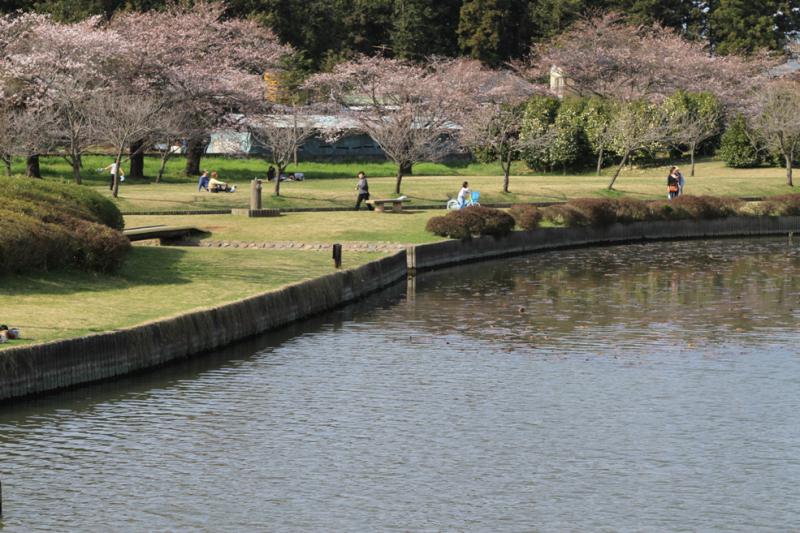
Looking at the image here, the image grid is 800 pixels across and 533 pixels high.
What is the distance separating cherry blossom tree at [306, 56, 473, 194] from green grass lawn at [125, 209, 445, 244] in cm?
1033

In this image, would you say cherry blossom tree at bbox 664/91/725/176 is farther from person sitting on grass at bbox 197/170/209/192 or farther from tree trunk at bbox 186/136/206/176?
person sitting on grass at bbox 197/170/209/192

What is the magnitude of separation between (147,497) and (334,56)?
3665 inches

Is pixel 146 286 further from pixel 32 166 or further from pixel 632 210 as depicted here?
pixel 32 166

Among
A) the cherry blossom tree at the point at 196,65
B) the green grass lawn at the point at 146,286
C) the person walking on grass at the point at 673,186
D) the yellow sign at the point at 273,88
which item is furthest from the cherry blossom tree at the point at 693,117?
the green grass lawn at the point at 146,286

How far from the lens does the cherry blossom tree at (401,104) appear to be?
66250 millimetres

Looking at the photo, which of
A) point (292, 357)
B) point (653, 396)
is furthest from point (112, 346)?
point (653, 396)

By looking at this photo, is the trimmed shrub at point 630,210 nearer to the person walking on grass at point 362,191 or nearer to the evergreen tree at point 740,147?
the person walking on grass at point 362,191

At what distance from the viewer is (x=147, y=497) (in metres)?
17.7

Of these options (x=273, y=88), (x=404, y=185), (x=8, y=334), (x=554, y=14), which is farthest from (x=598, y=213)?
(x=554, y=14)

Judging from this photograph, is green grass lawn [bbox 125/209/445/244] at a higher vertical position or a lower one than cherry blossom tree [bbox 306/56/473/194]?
lower

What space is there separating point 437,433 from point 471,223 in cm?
2902

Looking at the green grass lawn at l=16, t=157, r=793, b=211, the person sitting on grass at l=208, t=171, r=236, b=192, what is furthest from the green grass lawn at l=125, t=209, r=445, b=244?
the person sitting on grass at l=208, t=171, r=236, b=192

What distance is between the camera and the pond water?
56.3 ft

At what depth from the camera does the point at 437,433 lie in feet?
70.4
